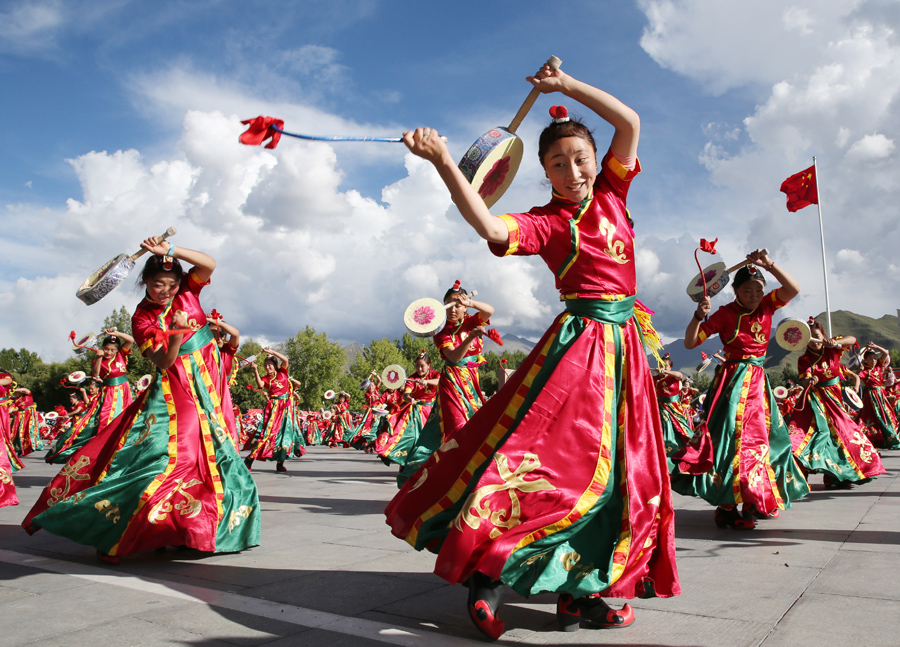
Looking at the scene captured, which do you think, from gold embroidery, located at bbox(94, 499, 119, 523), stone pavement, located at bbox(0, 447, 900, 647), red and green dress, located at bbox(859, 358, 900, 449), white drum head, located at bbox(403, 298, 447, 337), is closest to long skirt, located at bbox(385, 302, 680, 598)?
stone pavement, located at bbox(0, 447, 900, 647)

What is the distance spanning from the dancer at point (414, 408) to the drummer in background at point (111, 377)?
14.0 feet

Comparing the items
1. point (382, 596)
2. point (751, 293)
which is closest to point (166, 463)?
point (382, 596)

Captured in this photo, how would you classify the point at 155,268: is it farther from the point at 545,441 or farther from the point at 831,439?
the point at 831,439

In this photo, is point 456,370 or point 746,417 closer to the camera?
point 746,417

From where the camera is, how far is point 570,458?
8.43 feet

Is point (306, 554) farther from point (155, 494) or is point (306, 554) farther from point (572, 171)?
point (572, 171)

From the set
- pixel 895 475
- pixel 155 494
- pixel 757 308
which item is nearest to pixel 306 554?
pixel 155 494

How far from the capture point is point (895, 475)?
359 inches

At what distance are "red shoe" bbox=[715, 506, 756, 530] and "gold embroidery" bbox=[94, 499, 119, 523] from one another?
4.06 metres

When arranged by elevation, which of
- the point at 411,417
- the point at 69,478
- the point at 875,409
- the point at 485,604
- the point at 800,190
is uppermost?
the point at 800,190

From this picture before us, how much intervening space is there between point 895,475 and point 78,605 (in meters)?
9.76

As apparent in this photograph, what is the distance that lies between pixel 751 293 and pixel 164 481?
4.24 metres

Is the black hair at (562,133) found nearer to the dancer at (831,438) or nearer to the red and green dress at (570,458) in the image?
the red and green dress at (570,458)

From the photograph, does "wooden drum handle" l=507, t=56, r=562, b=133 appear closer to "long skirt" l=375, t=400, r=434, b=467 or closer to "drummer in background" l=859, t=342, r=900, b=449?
"long skirt" l=375, t=400, r=434, b=467
